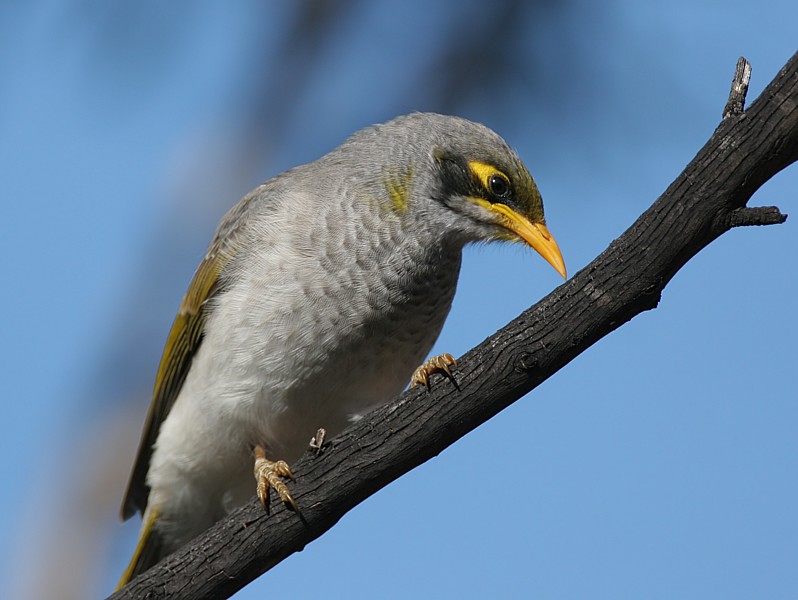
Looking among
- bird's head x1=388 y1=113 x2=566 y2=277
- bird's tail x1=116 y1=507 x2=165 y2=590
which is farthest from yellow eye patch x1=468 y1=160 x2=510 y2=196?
bird's tail x1=116 y1=507 x2=165 y2=590

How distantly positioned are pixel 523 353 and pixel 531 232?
5.06 feet

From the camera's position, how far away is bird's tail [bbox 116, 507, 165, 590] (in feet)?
21.5

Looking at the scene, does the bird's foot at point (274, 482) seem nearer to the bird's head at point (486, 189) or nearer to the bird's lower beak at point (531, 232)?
the bird's head at point (486, 189)

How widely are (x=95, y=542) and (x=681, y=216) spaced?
5.38m

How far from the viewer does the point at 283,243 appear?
5.77 metres

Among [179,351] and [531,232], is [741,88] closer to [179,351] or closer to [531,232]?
[531,232]

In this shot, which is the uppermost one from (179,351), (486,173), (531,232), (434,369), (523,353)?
(179,351)

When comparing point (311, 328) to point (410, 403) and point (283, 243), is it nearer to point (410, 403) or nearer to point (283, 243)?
Answer: point (283, 243)

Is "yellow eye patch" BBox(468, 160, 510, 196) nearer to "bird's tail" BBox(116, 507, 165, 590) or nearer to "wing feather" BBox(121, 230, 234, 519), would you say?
"wing feather" BBox(121, 230, 234, 519)

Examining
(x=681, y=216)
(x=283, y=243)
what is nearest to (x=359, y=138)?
(x=283, y=243)

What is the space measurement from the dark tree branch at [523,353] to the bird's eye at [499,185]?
148 centimetres

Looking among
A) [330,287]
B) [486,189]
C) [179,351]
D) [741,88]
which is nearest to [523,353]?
[741,88]

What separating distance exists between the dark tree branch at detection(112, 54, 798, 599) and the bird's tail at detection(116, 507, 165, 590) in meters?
1.43

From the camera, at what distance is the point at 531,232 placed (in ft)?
19.0
